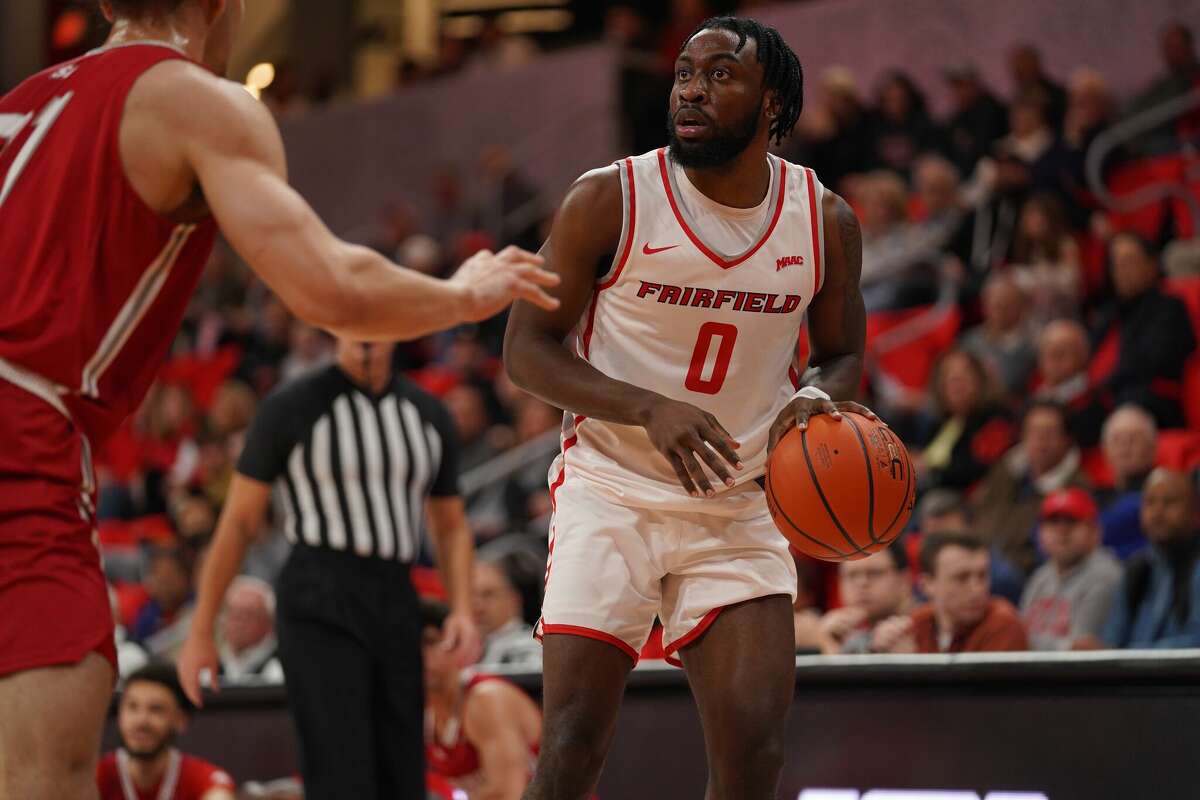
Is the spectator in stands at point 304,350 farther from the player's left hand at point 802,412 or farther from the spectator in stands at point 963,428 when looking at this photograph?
the player's left hand at point 802,412

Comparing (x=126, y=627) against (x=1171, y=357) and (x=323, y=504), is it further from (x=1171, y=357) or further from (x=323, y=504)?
(x=1171, y=357)

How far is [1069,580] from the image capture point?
23.0 feet

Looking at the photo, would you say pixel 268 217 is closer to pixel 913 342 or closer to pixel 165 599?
pixel 913 342

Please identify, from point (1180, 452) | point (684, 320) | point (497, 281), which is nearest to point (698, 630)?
point (684, 320)

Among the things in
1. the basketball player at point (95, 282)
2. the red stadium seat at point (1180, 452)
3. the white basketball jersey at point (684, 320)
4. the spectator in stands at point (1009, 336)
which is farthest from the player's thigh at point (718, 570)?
the spectator in stands at point (1009, 336)

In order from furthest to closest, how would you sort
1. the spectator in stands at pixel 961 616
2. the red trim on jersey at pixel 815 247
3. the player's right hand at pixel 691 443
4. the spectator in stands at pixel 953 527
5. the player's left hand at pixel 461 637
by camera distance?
1. the spectator in stands at pixel 953 527
2. the spectator in stands at pixel 961 616
3. the player's left hand at pixel 461 637
4. the red trim on jersey at pixel 815 247
5. the player's right hand at pixel 691 443

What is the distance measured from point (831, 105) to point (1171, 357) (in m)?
4.35

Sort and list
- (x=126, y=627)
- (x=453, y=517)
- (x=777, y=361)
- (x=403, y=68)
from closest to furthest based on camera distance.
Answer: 1. (x=777, y=361)
2. (x=453, y=517)
3. (x=126, y=627)
4. (x=403, y=68)

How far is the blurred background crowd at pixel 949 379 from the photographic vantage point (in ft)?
22.4

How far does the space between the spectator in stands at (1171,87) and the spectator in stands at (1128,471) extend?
3.54 m

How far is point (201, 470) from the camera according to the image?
12.9m

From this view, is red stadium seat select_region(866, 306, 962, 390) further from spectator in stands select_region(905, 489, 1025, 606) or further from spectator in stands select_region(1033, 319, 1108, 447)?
spectator in stands select_region(905, 489, 1025, 606)

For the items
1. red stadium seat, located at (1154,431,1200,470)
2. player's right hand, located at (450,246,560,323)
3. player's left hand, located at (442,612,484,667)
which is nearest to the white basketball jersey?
player's right hand, located at (450,246,560,323)

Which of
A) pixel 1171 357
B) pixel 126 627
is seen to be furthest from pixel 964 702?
pixel 126 627
